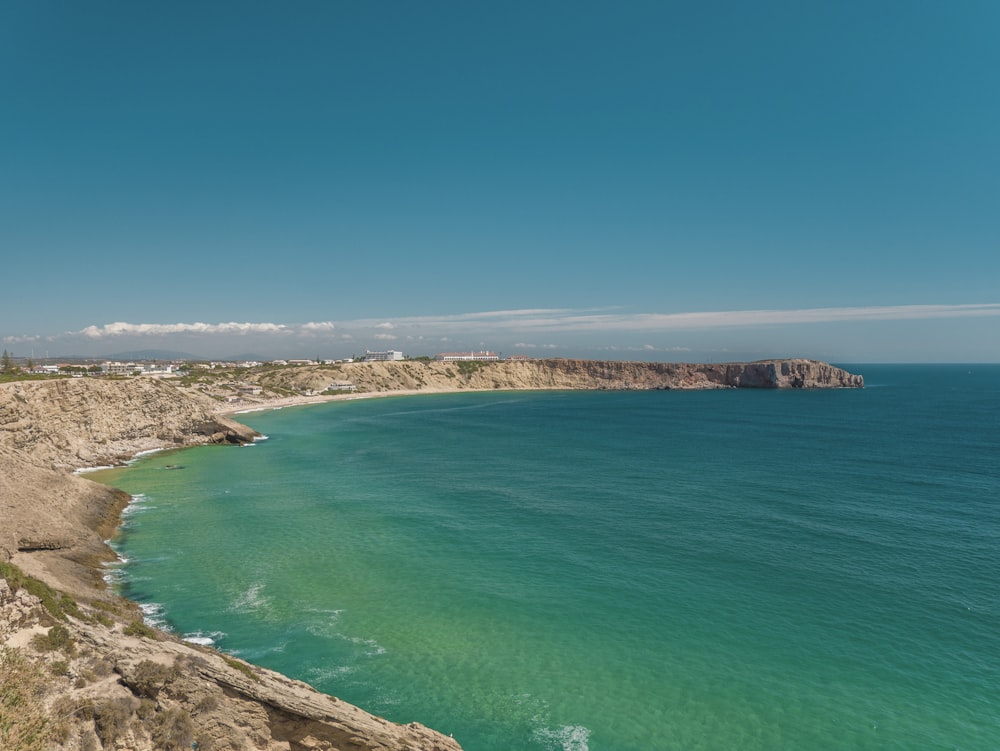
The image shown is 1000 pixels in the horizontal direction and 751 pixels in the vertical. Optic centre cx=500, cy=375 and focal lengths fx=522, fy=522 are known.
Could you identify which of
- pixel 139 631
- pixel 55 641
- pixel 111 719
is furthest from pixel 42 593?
pixel 111 719

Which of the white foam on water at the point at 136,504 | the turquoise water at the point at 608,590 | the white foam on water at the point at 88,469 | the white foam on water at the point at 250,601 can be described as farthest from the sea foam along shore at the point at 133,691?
the white foam on water at the point at 88,469

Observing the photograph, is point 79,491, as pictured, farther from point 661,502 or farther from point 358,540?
point 661,502

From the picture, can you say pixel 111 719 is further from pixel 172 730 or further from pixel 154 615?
pixel 154 615

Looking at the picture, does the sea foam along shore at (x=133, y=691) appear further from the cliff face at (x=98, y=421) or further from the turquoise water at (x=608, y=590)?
the cliff face at (x=98, y=421)

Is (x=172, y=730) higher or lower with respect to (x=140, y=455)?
higher

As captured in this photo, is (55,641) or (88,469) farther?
(88,469)

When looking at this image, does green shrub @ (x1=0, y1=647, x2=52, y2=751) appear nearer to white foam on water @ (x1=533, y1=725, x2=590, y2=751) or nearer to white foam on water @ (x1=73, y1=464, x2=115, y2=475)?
white foam on water @ (x1=533, y1=725, x2=590, y2=751)

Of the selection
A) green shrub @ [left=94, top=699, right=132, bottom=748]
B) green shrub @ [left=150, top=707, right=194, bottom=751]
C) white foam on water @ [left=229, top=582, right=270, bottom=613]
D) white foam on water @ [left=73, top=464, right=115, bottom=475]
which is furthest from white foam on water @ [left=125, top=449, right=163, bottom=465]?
green shrub @ [left=150, top=707, right=194, bottom=751]
